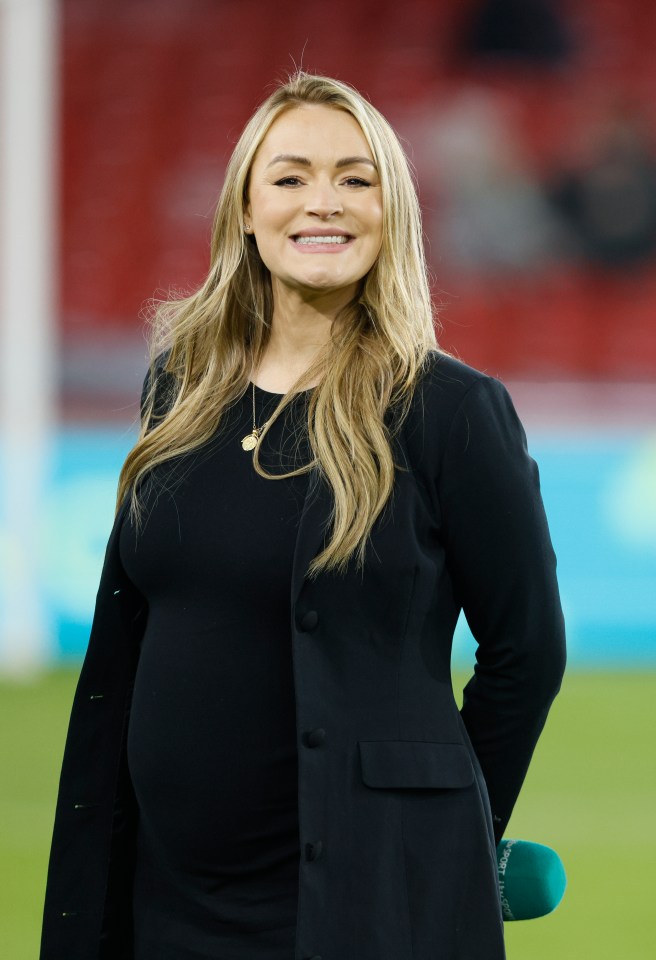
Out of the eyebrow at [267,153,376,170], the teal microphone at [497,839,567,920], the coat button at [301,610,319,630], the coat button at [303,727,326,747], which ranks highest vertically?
the eyebrow at [267,153,376,170]

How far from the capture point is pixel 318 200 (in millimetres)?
1729

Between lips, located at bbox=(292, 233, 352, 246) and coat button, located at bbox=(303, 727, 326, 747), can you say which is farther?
lips, located at bbox=(292, 233, 352, 246)

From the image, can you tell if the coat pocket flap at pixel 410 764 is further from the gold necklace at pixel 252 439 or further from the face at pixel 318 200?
the face at pixel 318 200

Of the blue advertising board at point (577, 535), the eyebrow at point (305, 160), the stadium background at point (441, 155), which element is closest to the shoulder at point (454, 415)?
the eyebrow at point (305, 160)

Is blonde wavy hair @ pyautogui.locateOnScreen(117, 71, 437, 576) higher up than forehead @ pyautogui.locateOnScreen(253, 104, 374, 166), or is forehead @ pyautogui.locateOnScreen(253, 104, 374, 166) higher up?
forehead @ pyautogui.locateOnScreen(253, 104, 374, 166)

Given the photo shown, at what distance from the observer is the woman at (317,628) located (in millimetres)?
1595

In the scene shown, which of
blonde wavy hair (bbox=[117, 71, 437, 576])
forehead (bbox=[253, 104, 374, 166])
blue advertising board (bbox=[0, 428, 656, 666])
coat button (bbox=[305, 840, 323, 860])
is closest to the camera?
coat button (bbox=[305, 840, 323, 860])

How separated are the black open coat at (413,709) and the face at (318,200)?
174 mm

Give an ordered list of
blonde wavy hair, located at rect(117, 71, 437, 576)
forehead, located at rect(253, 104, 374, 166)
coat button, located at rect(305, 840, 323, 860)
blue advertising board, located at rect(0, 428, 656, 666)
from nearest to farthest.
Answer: coat button, located at rect(305, 840, 323, 860), blonde wavy hair, located at rect(117, 71, 437, 576), forehead, located at rect(253, 104, 374, 166), blue advertising board, located at rect(0, 428, 656, 666)

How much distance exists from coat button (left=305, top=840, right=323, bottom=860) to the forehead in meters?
0.80

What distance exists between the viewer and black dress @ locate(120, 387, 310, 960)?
1640 millimetres

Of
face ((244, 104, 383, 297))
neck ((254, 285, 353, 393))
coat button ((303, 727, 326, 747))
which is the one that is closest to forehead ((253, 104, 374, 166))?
face ((244, 104, 383, 297))

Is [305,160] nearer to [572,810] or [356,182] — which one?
[356,182]

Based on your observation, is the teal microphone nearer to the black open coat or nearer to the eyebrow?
the black open coat
